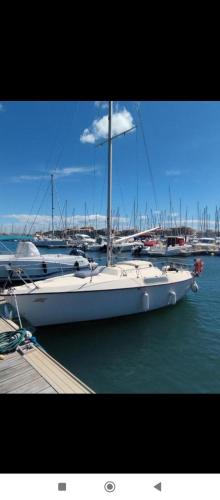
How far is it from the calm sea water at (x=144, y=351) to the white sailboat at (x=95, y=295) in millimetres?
207

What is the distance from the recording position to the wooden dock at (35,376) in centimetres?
209

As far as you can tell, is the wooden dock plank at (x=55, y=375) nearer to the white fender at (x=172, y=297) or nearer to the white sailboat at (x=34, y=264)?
the white fender at (x=172, y=297)

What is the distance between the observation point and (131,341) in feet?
13.3

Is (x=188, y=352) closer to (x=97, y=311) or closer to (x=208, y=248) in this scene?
(x=97, y=311)

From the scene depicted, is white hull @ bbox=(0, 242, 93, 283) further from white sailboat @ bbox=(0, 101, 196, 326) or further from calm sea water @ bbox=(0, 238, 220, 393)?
calm sea water @ bbox=(0, 238, 220, 393)

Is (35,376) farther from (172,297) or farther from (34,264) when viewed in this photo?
(34,264)

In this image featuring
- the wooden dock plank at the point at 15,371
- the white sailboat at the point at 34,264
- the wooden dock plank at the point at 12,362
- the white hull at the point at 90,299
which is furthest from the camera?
the white sailboat at the point at 34,264

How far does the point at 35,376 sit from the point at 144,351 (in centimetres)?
191

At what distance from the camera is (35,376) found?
229 centimetres

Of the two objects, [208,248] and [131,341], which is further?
[208,248]
